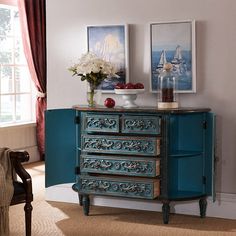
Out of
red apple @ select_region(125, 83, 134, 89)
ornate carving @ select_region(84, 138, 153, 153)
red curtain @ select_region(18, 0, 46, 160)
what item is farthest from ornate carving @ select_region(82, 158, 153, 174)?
red curtain @ select_region(18, 0, 46, 160)

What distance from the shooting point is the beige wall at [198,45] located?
15.8 feet

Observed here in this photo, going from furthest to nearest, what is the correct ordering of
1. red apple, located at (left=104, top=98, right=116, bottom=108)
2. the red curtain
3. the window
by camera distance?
the red curtain
the window
red apple, located at (left=104, top=98, right=116, bottom=108)

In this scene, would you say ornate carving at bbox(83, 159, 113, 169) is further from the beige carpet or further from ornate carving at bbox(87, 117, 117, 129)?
the beige carpet

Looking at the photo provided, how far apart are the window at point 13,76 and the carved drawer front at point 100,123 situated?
8.66ft

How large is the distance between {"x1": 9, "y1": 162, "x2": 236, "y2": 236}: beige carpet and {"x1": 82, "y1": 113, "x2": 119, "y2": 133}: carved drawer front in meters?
0.79

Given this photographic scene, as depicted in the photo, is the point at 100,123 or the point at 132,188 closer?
the point at 132,188

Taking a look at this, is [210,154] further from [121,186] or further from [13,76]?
[13,76]

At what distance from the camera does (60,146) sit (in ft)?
16.9

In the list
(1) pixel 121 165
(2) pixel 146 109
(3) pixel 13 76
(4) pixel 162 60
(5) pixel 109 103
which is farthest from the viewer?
(3) pixel 13 76

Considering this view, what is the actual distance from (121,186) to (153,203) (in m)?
0.54

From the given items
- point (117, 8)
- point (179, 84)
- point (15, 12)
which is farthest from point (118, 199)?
point (15, 12)

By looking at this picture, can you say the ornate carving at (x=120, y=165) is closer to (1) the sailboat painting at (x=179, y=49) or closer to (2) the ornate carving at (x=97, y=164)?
(2) the ornate carving at (x=97, y=164)

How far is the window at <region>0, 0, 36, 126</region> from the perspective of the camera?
7234 millimetres

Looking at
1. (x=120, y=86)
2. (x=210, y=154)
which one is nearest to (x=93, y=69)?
(x=120, y=86)
